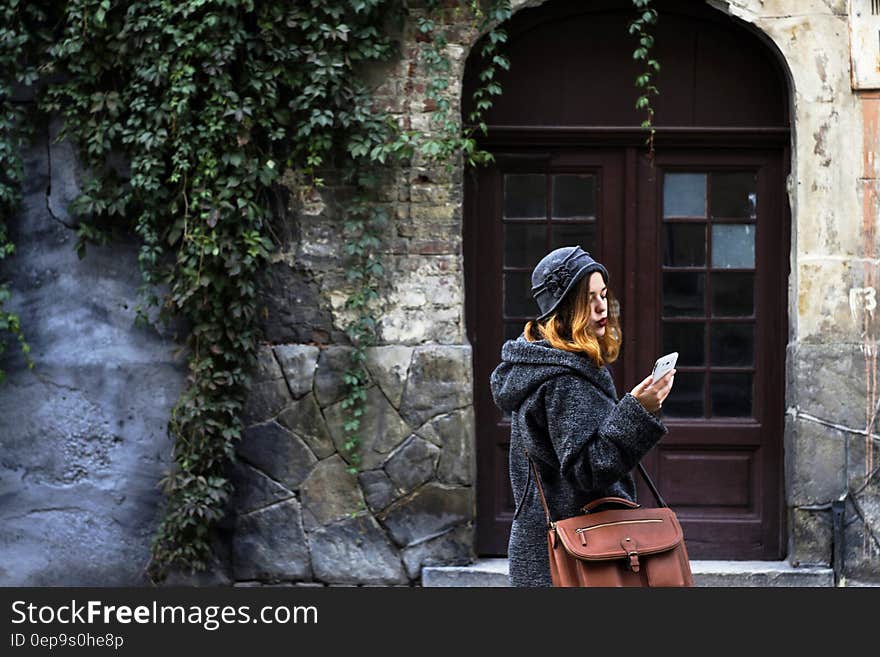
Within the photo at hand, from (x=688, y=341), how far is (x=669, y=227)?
2.02 feet

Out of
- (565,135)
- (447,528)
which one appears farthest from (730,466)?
(565,135)

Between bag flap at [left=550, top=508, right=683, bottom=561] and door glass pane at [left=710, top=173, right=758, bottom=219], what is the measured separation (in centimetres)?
321

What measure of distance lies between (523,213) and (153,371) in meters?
2.12

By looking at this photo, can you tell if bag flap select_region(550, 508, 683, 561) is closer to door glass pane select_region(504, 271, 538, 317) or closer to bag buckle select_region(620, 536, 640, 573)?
bag buckle select_region(620, 536, 640, 573)

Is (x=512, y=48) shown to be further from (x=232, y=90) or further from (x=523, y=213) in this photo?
(x=232, y=90)

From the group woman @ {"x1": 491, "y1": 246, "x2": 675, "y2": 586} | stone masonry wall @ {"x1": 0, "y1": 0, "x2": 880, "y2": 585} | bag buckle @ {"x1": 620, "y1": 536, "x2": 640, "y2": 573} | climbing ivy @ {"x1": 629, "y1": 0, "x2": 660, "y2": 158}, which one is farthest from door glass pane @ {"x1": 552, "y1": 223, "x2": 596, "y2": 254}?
bag buckle @ {"x1": 620, "y1": 536, "x2": 640, "y2": 573}

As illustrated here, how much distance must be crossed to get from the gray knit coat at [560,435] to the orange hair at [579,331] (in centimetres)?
3

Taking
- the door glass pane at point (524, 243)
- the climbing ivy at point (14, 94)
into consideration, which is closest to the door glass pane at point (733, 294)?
the door glass pane at point (524, 243)

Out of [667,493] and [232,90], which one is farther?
[667,493]

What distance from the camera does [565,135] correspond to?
576cm

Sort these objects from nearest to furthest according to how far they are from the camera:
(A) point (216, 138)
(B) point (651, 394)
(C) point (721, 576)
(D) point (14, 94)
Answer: (B) point (651, 394) → (A) point (216, 138) → (C) point (721, 576) → (D) point (14, 94)

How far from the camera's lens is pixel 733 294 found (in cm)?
580

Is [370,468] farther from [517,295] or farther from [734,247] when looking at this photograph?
[734,247]

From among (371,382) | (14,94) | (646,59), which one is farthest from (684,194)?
(14,94)
